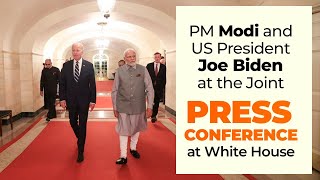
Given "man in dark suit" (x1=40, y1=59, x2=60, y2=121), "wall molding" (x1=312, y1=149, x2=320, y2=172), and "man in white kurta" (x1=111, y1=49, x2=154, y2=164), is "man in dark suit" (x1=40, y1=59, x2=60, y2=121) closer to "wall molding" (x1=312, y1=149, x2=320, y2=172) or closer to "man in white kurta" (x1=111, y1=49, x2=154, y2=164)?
"man in white kurta" (x1=111, y1=49, x2=154, y2=164)

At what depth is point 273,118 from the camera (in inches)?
72.7

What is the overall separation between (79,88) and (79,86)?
3 centimetres

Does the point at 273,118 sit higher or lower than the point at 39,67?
lower

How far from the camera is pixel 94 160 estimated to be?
15.9ft

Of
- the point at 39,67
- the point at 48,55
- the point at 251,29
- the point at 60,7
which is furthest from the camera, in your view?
the point at 48,55

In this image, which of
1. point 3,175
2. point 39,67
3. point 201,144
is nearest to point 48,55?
point 39,67

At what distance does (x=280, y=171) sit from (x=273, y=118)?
0.34 m

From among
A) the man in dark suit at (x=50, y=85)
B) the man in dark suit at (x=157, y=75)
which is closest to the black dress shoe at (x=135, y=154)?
the man in dark suit at (x=157, y=75)

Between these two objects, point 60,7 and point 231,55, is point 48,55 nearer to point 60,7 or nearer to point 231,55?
point 60,7

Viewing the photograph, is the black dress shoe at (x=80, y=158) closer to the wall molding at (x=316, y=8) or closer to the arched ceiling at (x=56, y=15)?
the wall molding at (x=316, y=8)

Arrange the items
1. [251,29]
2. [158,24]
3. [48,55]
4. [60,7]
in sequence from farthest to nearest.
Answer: [48,55] < [158,24] < [60,7] < [251,29]

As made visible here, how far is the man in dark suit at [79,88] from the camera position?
4.75m

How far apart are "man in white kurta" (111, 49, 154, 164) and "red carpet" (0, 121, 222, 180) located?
37 centimetres

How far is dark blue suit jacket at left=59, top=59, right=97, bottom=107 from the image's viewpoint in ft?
15.6
